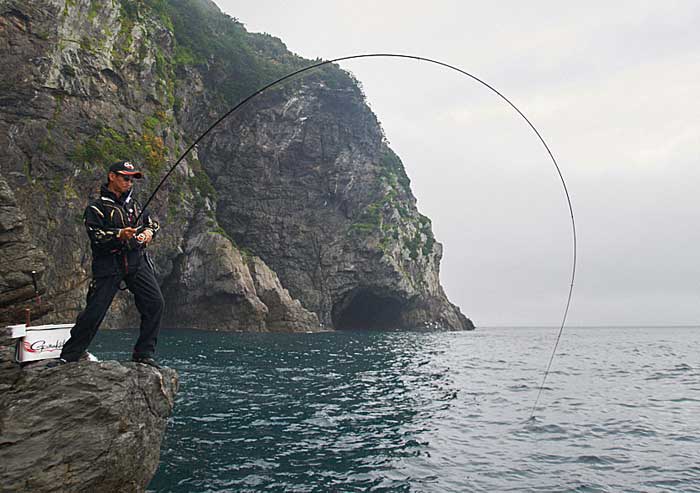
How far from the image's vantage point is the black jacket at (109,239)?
5.13 metres

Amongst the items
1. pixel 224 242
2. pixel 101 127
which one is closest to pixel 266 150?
pixel 224 242

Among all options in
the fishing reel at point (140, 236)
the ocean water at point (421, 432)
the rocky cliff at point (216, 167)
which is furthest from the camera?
the rocky cliff at point (216, 167)

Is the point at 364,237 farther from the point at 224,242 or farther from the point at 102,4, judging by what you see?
the point at 102,4

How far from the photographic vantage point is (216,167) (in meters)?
48.8

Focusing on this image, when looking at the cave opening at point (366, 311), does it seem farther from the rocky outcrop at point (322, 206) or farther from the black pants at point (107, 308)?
the black pants at point (107, 308)

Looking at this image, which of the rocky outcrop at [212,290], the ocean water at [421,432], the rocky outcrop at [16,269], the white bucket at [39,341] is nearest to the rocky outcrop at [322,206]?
the rocky outcrop at [212,290]

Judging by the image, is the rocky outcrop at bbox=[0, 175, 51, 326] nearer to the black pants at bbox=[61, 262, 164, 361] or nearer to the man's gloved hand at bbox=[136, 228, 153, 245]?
the black pants at bbox=[61, 262, 164, 361]

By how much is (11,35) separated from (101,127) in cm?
680

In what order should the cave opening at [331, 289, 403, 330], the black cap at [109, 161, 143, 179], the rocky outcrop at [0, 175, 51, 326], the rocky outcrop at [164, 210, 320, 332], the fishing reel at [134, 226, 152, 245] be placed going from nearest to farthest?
the fishing reel at [134, 226, 152, 245]
the black cap at [109, 161, 143, 179]
the rocky outcrop at [0, 175, 51, 326]
the rocky outcrop at [164, 210, 320, 332]
the cave opening at [331, 289, 403, 330]

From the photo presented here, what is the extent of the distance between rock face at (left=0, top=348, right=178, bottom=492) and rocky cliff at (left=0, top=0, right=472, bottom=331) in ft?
58.2

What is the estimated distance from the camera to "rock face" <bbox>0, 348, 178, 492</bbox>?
423cm

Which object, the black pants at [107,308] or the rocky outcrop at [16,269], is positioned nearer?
the black pants at [107,308]

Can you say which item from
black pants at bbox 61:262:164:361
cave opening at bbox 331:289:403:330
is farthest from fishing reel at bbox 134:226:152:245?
cave opening at bbox 331:289:403:330

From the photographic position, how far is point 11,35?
2788cm
